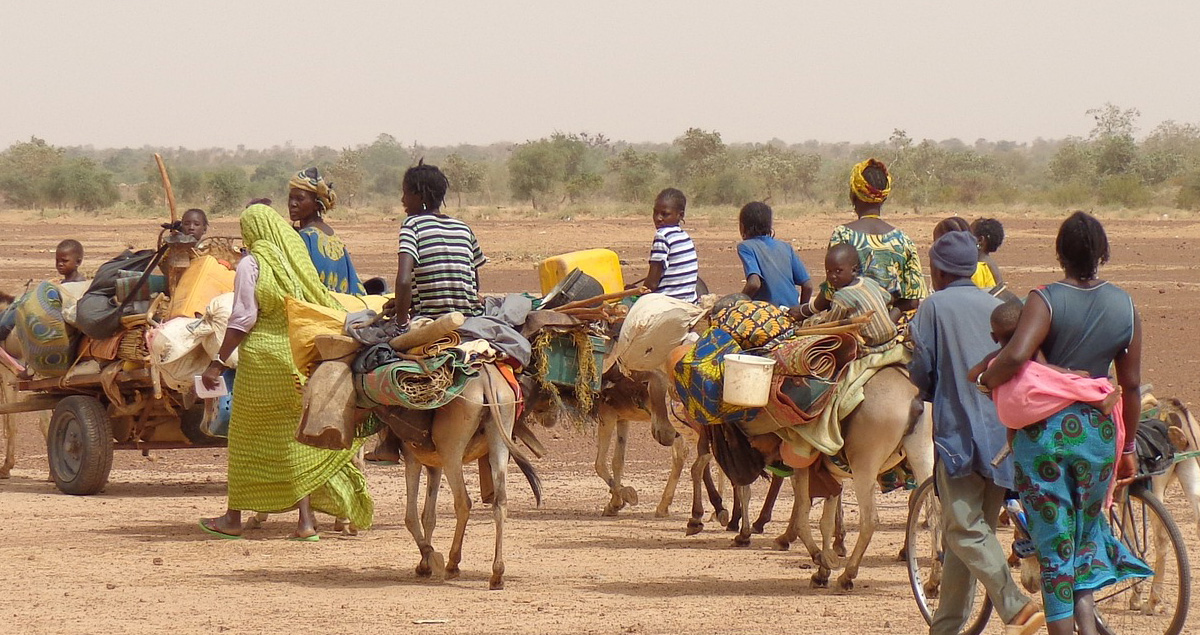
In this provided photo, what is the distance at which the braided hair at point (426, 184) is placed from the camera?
892 cm

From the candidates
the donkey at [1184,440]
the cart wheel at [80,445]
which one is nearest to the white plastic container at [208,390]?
the cart wheel at [80,445]

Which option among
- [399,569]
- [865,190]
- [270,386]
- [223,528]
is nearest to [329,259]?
[270,386]

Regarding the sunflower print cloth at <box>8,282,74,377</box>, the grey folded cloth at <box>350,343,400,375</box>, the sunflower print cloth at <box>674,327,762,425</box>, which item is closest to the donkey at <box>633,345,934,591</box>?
the sunflower print cloth at <box>674,327,762,425</box>

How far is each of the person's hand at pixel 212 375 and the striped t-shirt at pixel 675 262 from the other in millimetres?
3026

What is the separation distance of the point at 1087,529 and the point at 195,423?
8301 millimetres

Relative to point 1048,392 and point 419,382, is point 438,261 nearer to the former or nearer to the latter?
point 419,382

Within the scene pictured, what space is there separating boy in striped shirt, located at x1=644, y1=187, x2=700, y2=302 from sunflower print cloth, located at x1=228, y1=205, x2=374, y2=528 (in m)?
2.23

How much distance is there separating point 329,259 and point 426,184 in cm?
179

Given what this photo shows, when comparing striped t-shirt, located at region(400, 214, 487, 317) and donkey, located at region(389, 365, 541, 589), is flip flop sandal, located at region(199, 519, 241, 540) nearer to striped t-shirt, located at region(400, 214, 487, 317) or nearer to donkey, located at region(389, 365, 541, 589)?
donkey, located at region(389, 365, 541, 589)

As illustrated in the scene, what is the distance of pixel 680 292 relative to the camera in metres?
10.6

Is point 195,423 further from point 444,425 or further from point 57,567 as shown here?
point 444,425

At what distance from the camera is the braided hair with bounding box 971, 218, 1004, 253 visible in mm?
10094

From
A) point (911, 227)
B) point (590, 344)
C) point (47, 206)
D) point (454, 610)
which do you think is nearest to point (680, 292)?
point (590, 344)

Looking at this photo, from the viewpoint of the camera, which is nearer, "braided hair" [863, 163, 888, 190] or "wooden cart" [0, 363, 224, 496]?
"braided hair" [863, 163, 888, 190]
